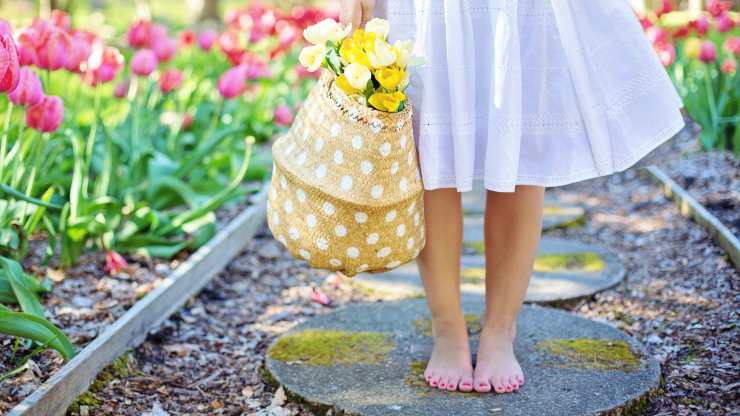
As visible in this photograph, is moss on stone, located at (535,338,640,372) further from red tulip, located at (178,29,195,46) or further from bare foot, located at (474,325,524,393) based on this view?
red tulip, located at (178,29,195,46)

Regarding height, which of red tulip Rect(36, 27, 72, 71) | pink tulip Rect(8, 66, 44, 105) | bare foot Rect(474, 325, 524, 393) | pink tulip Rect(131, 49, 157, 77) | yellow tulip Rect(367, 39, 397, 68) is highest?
yellow tulip Rect(367, 39, 397, 68)

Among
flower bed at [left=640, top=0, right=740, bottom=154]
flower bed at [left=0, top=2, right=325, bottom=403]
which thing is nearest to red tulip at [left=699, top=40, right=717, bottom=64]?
flower bed at [left=640, top=0, right=740, bottom=154]

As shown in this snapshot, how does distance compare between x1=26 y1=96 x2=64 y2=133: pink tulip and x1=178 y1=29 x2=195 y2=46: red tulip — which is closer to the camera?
x1=26 y1=96 x2=64 y2=133: pink tulip

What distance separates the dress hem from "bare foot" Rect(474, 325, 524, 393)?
1.28 feet

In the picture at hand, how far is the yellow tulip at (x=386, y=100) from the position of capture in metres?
1.71

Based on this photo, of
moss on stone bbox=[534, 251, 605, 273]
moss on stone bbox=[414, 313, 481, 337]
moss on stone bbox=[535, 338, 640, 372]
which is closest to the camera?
moss on stone bbox=[535, 338, 640, 372]

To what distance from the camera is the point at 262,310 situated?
9.55 ft

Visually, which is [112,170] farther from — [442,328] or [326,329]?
[442,328]

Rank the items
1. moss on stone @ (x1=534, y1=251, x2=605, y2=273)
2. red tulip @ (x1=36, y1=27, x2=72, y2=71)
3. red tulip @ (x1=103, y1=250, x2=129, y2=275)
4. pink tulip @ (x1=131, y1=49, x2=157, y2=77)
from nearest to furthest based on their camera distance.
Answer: red tulip @ (x1=36, y1=27, x2=72, y2=71) → red tulip @ (x1=103, y1=250, x2=129, y2=275) → moss on stone @ (x1=534, y1=251, x2=605, y2=273) → pink tulip @ (x1=131, y1=49, x2=157, y2=77)

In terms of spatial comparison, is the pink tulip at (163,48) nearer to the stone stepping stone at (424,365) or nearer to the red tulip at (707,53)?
the stone stepping stone at (424,365)

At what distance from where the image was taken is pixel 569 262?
3176 millimetres

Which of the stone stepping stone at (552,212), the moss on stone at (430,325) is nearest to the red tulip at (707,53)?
the stone stepping stone at (552,212)

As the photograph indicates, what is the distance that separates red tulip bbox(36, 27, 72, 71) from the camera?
267 centimetres

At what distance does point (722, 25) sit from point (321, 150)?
3321 mm
